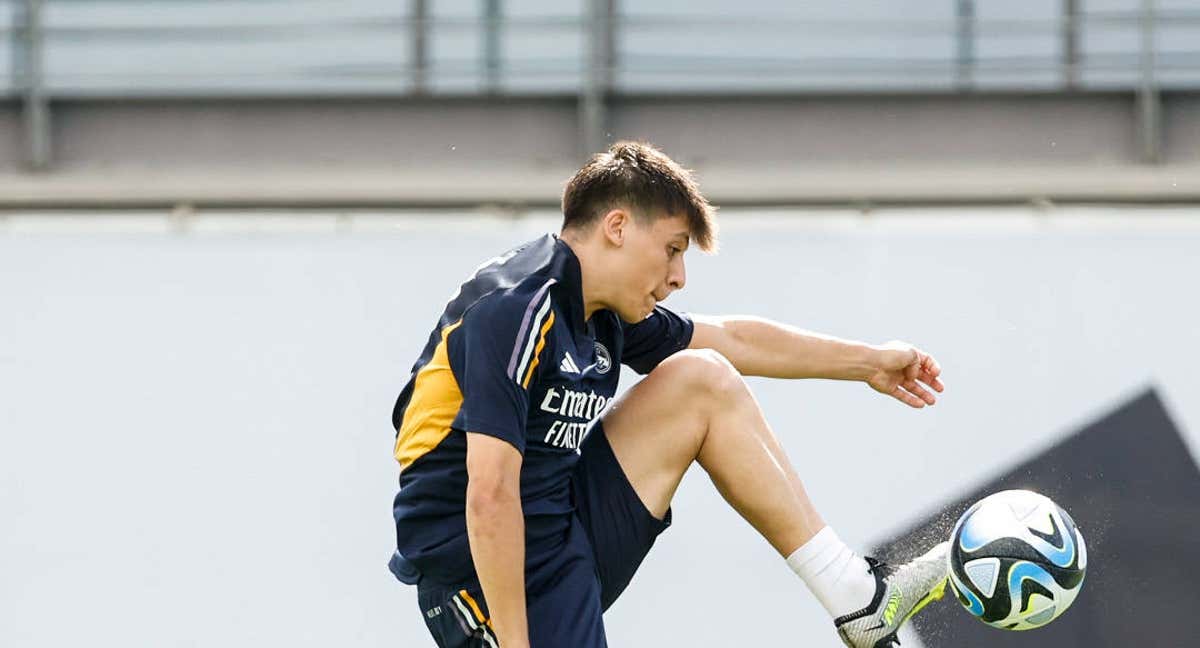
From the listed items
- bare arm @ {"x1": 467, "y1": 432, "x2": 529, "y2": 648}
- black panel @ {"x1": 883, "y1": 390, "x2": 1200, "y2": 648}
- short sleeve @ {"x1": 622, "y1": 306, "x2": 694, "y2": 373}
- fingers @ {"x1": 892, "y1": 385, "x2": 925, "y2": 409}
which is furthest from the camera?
black panel @ {"x1": 883, "y1": 390, "x2": 1200, "y2": 648}

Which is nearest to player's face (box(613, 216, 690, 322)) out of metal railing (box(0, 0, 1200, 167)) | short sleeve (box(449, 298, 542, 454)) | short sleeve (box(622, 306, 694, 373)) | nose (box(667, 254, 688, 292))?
nose (box(667, 254, 688, 292))

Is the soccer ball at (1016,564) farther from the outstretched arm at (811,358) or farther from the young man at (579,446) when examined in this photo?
the outstretched arm at (811,358)

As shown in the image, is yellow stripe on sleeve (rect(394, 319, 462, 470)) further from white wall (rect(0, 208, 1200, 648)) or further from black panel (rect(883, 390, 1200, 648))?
black panel (rect(883, 390, 1200, 648))

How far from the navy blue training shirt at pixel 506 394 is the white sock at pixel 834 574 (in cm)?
47

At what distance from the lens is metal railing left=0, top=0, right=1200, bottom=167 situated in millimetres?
6184

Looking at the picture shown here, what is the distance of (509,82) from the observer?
6305mm

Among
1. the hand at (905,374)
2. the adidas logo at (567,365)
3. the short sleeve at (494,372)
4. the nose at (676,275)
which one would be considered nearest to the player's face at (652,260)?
the nose at (676,275)

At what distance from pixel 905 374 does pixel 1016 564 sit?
22.1 inches

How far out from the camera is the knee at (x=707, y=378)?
312 cm

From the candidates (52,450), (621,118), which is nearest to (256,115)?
(621,118)

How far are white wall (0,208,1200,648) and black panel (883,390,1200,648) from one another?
0.05 meters

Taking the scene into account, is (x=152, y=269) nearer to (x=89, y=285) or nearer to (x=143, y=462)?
(x=89, y=285)

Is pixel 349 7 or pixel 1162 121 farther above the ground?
pixel 349 7

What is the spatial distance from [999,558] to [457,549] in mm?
1025
